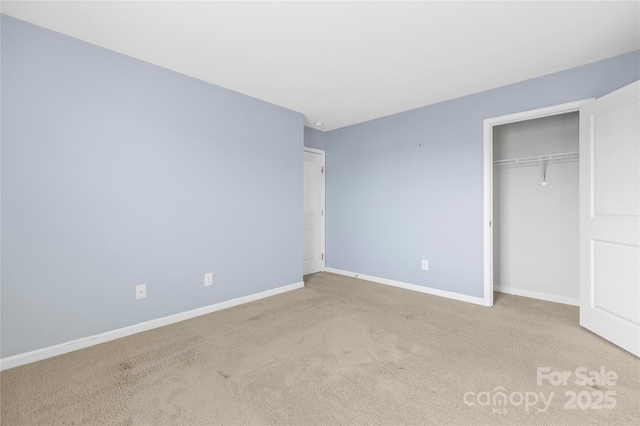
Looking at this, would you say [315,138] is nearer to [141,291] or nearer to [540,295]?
[141,291]

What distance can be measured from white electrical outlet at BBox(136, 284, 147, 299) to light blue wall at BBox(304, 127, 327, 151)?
303 cm

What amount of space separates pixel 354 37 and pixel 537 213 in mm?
3034

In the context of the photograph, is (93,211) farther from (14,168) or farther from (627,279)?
(627,279)

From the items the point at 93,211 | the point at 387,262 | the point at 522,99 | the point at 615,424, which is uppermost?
the point at 522,99

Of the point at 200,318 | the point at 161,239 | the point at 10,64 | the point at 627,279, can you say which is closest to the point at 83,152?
the point at 10,64

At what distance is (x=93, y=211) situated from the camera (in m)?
2.26

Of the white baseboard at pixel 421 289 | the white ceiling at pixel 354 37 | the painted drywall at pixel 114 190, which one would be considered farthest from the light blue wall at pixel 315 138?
the white baseboard at pixel 421 289

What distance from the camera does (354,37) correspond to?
2170mm

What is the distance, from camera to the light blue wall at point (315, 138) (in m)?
4.65

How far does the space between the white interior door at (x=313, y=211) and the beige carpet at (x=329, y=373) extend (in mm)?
1851

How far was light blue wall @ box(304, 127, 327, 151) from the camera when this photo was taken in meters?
4.65

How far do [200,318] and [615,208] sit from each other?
373 centimetres

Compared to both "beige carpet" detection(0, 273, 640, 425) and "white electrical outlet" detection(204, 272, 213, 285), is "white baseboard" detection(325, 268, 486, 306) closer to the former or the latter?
"beige carpet" detection(0, 273, 640, 425)

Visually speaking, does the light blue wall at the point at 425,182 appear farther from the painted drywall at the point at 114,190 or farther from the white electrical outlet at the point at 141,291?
the white electrical outlet at the point at 141,291
